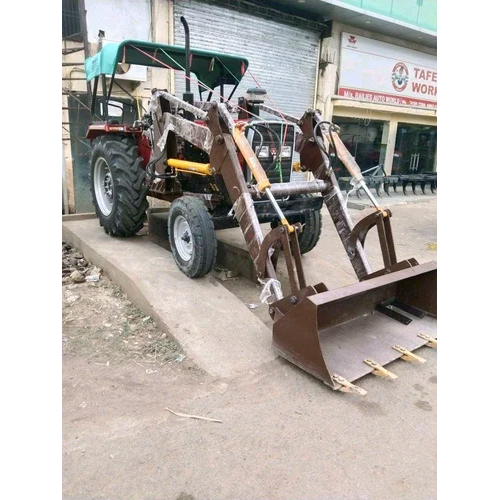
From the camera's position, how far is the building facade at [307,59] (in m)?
8.05

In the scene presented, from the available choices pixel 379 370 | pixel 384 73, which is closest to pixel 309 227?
pixel 379 370

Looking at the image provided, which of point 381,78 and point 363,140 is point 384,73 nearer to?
point 381,78

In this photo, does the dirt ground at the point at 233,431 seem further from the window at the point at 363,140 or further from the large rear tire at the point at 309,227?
the window at the point at 363,140

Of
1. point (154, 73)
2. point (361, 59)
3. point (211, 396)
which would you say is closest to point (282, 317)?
point (211, 396)

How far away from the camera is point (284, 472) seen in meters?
2.32

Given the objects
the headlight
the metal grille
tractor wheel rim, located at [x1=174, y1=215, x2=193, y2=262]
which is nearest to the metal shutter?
the metal grille

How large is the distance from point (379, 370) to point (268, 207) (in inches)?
81.4

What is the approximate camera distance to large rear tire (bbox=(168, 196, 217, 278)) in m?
4.31

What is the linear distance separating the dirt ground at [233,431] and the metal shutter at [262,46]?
7.09m

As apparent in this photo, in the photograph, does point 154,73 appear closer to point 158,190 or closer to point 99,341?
point 158,190

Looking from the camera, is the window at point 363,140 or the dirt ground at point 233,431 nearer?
the dirt ground at point 233,431

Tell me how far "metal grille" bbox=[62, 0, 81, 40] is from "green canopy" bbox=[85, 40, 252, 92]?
2.27 meters

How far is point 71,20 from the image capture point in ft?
25.1

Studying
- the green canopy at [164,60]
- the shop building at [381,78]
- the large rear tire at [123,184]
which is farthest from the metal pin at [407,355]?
the shop building at [381,78]
